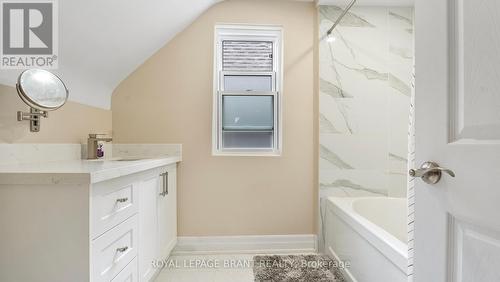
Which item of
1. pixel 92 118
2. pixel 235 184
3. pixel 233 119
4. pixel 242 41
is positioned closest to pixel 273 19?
pixel 242 41

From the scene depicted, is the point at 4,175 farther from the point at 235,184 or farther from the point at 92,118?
the point at 235,184

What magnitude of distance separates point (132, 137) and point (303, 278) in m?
1.91

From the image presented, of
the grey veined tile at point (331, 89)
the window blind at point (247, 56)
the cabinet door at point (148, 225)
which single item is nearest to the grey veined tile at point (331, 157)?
the grey veined tile at point (331, 89)

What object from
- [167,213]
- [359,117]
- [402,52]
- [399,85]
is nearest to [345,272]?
[359,117]

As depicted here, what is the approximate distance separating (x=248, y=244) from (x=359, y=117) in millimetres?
1616

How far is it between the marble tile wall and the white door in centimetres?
152

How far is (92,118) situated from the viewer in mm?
2006

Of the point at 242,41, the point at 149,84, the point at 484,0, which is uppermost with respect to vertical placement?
the point at 242,41

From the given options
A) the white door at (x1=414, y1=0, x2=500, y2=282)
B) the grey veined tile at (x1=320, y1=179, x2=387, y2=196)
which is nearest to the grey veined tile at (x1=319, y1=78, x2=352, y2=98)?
the grey veined tile at (x1=320, y1=179, x2=387, y2=196)

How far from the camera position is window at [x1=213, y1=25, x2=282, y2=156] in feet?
7.86

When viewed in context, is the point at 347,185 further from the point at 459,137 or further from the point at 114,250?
the point at 114,250

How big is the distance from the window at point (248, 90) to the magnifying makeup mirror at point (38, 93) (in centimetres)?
126

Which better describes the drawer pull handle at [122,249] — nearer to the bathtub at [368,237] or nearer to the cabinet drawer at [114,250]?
the cabinet drawer at [114,250]

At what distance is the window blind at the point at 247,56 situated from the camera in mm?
2467
